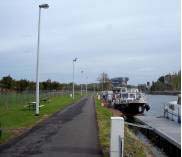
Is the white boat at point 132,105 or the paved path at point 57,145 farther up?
the white boat at point 132,105

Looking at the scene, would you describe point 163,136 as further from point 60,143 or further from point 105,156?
point 105,156

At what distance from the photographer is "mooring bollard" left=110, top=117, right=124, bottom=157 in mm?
11281

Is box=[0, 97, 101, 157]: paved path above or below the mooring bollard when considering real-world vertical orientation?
below

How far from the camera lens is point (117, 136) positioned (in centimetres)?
1139

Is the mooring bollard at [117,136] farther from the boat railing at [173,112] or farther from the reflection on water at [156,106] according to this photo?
the reflection on water at [156,106]

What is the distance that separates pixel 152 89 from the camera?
6762 inches

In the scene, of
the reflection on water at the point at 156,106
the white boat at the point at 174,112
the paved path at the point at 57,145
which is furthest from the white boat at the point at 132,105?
the paved path at the point at 57,145

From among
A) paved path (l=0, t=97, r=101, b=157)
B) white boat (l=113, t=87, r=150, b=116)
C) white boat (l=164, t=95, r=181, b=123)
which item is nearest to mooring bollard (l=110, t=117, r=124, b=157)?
paved path (l=0, t=97, r=101, b=157)

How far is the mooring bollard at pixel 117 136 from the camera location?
11.3m

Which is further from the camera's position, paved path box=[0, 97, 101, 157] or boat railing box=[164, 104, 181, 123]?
boat railing box=[164, 104, 181, 123]

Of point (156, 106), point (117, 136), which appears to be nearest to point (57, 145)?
point (117, 136)

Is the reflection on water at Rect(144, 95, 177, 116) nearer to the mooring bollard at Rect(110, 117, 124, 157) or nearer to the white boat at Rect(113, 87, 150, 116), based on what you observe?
the white boat at Rect(113, 87, 150, 116)

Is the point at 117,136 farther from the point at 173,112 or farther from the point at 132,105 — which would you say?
the point at 132,105

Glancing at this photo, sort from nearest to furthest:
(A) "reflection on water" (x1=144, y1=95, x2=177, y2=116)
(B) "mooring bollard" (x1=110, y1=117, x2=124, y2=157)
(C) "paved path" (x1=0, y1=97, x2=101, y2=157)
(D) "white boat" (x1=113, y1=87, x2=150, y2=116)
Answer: (B) "mooring bollard" (x1=110, y1=117, x2=124, y2=157) → (C) "paved path" (x1=0, y1=97, x2=101, y2=157) → (D) "white boat" (x1=113, y1=87, x2=150, y2=116) → (A) "reflection on water" (x1=144, y1=95, x2=177, y2=116)
